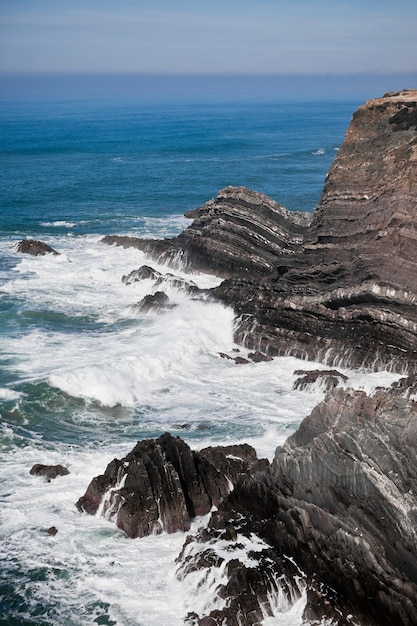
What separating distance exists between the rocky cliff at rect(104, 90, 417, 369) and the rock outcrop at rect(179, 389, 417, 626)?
44.3 ft

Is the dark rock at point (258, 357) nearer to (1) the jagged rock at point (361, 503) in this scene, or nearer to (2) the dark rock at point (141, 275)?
(2) the dark rock at point (141, 275)

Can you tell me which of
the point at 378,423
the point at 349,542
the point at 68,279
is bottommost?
the point at 68,279

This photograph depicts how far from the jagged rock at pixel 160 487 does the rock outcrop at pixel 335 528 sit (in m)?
1.72

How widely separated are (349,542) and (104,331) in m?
24.1

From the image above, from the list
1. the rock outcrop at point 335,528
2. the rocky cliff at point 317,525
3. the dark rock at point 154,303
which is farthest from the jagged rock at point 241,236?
the rock outcrop at point 335,528

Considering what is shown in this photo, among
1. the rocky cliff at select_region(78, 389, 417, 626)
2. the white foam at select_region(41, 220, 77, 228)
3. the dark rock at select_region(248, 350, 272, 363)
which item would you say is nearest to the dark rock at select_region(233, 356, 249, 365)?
the dark rock at select_region(248, 350, 272, 363)

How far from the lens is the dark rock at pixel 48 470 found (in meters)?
25.4

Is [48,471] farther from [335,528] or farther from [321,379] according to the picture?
[321,379]

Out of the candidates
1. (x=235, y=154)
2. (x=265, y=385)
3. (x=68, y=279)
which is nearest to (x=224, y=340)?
(x=265, y=385)

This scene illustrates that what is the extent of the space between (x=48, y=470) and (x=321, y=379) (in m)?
11.8

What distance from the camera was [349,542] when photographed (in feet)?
60.4

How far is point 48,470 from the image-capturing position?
25516mm

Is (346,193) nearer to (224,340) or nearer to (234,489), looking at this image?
(224,340)

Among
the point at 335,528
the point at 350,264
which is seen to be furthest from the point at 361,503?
the point at 350,264
